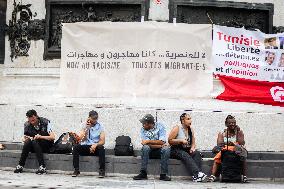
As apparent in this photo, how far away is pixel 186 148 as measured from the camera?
1045cm

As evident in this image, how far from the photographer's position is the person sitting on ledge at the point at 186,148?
10.0m

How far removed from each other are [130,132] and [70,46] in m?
→ 2.36

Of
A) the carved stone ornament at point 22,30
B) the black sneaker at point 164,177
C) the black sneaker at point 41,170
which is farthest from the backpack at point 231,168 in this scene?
the carved stone ornament at point 22,30

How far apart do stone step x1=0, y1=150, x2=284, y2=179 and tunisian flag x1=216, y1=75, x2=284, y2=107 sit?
7.06ft

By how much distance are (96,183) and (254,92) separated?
189 inches

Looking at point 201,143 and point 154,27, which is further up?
point 154,27

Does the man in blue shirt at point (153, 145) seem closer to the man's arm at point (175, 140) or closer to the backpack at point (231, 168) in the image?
the man's arm at point (175, 140)

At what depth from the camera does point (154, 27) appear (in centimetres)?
1219

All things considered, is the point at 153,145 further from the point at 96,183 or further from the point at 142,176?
the point at 96,183

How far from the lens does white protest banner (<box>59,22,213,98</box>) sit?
478 inches

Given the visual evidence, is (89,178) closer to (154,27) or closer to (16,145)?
(16,145)

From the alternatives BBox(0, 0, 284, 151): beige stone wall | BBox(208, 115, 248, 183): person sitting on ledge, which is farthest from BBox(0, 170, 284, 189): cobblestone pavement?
BBox(0, 0, 284, 151): beige stone wall

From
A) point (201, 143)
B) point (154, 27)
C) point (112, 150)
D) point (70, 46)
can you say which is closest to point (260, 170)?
point (201, 143)

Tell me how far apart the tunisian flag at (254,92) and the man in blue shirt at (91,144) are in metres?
3.02
